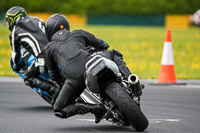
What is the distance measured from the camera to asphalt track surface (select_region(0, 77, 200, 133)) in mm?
6812

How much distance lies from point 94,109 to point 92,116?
143cm

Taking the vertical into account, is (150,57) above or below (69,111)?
below

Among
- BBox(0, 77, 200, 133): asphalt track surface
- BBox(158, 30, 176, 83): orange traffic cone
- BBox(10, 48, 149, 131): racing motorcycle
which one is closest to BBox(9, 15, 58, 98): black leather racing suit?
BBox(0, 77, 200, 133): asphalt track surface

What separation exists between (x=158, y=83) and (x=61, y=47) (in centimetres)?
568

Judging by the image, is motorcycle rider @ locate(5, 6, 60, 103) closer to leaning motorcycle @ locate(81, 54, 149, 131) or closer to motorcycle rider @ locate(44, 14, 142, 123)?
motorcycle rider @ locate(44, 14, 142, 123)

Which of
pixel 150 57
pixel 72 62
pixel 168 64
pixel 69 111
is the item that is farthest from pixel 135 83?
pixel 150 57

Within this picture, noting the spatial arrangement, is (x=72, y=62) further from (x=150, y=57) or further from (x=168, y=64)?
(x=150, y=57)

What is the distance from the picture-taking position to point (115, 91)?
6.20 m

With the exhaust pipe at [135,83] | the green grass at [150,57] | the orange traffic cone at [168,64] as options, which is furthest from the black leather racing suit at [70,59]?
the green grass at [150,57]

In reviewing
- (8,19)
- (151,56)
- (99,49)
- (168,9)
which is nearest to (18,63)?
(8,19)

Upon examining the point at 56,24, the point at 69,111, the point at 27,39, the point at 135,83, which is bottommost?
the point at 27,39

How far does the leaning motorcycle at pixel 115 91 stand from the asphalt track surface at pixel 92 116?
0.29m

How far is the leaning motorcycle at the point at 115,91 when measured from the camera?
616 cm

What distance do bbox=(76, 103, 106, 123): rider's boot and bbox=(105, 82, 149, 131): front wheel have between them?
14.7 inches
